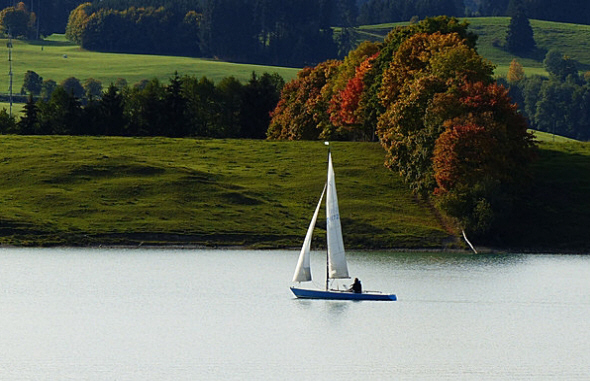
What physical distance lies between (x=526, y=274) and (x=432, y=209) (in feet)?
99.6

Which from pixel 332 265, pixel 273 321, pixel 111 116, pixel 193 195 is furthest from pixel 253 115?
pixel 273 321

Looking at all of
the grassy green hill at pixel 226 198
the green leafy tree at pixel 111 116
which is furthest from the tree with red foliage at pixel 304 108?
the green leafy tree at pixel 111 116

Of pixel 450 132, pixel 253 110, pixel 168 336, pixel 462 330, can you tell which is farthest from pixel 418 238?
pixel 253 110

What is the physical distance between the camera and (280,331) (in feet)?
216

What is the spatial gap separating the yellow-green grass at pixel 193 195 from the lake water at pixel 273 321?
36.1 feet

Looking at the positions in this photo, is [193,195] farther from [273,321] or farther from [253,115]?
[253,115]

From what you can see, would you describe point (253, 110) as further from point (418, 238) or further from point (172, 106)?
point (418, 238)

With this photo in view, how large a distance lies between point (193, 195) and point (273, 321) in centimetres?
5861

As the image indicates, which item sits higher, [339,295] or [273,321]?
[273,321]

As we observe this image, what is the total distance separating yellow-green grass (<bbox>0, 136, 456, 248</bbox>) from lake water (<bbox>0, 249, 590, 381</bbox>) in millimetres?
11016

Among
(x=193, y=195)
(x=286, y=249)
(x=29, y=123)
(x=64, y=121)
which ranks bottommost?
(x=286, y=249)

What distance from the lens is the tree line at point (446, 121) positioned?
381ft

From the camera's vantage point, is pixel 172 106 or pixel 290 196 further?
pixel 172 106

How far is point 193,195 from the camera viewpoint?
126625 millimetres
